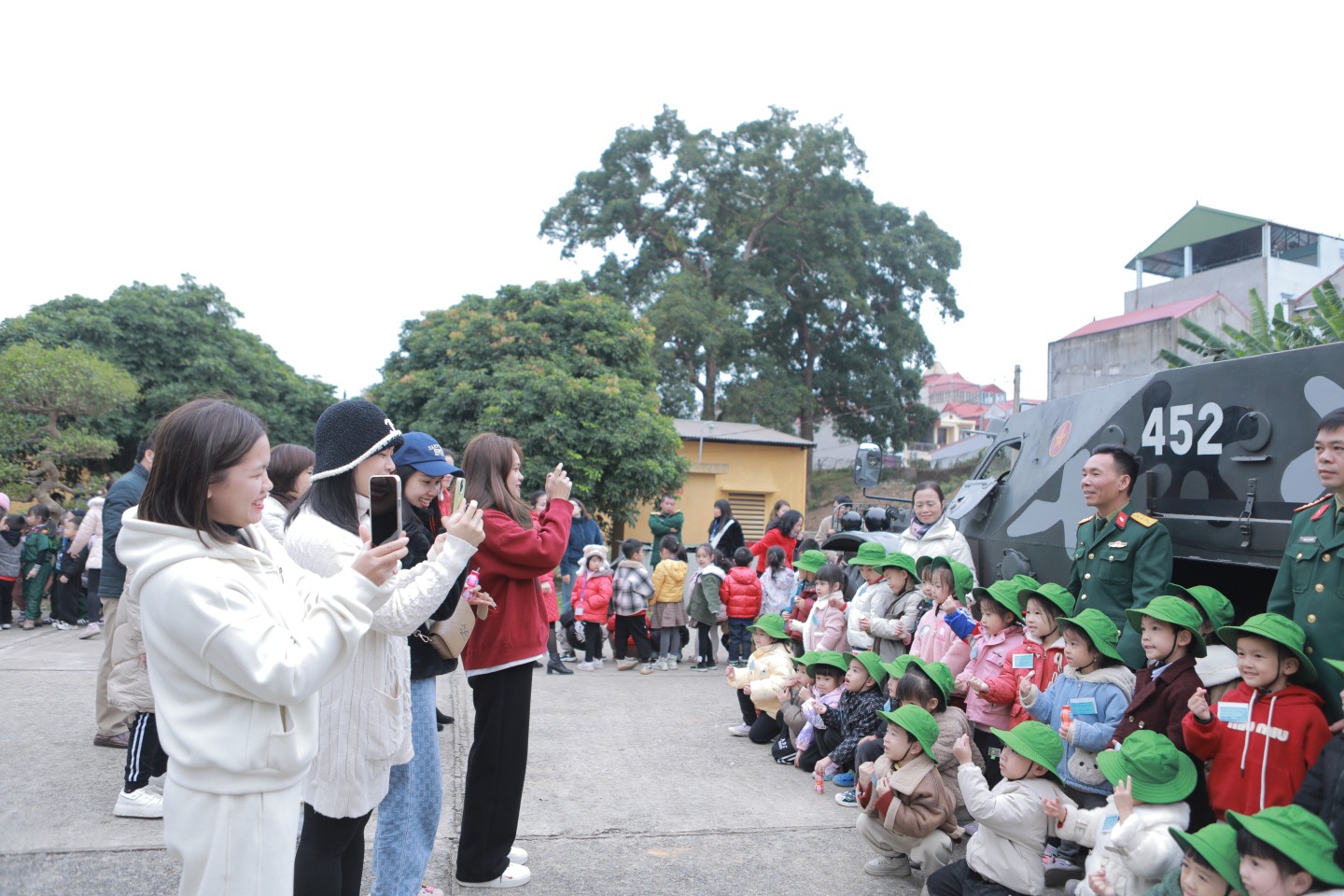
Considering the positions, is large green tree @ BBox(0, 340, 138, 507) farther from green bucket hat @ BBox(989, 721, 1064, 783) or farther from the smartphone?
green bucket hat @ BBox(989, 721, 1064, 783)

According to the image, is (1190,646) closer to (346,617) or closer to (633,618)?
(346,617)

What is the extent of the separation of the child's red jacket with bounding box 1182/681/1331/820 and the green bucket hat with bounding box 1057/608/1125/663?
2.09 ft

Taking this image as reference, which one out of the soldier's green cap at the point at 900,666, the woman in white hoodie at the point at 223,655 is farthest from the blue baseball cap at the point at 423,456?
the soldier's green cap at the point at 900,666

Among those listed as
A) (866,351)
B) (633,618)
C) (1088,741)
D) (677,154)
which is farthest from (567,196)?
(1088,741)

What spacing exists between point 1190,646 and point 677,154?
2664 centimetres

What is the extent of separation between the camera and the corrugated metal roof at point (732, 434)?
24938mm

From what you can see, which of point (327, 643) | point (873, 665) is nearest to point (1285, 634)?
point (873, 665)

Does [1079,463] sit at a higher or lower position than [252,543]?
higher

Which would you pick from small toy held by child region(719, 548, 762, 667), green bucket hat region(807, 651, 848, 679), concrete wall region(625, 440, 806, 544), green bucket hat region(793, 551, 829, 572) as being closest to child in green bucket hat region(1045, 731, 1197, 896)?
green bucket hat region(807, 651, 848, 679)

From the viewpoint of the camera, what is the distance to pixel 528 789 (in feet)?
16.5

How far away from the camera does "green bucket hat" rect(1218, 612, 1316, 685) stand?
126 inches

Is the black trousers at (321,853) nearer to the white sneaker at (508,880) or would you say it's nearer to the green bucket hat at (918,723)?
the white sneaker at (508,880)

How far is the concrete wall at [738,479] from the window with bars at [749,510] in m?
0.02

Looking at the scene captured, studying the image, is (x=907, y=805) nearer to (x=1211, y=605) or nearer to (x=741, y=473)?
(x=1211, y=605)
